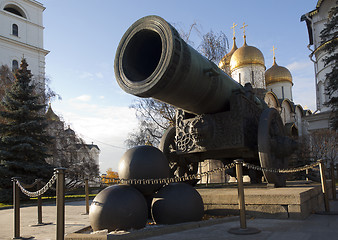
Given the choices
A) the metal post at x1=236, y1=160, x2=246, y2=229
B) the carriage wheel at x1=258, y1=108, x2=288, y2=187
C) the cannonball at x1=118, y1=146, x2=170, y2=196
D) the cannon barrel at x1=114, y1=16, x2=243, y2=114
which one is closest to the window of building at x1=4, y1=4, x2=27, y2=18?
the cannon barrel at x1=114, y1=16, x2=243, y2=114

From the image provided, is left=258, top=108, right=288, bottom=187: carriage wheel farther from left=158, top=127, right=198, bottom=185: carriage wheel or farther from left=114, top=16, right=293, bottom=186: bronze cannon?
left=158, top=127, right=198, bottom=185: carriage wheel

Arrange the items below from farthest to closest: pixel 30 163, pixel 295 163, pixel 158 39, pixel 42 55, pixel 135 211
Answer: pixel 42 55, pixel 295 163, pixel 30 163, pixel 158 39, pixel 135 211

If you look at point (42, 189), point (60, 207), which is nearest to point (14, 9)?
point (42, 189)

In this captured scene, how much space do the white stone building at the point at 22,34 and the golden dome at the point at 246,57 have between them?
20.1 metres

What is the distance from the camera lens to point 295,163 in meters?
21.5

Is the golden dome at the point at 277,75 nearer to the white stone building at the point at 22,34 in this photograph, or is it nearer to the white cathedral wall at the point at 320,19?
the white cathedral wall at the point at 320,19

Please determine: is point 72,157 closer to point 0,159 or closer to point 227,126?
point 0,159

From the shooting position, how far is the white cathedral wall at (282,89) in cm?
3891

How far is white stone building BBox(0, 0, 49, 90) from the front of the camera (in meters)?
34.8

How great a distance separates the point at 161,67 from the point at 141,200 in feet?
5.82

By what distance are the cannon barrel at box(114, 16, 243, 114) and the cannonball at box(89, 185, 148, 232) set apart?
1400 mm

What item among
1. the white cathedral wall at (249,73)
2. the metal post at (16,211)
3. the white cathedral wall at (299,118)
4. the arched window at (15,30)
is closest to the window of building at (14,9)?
the arched window at (15,30)

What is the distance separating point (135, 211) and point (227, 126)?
2.64m

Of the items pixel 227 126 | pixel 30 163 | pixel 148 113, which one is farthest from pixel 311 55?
pixel 227 126
